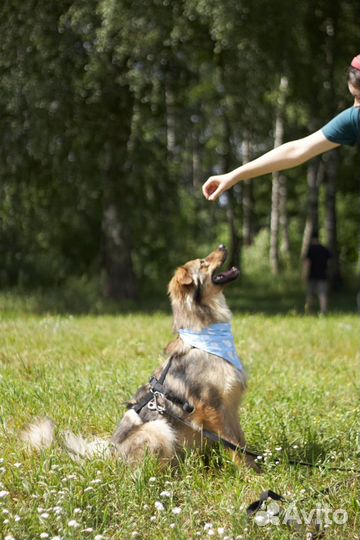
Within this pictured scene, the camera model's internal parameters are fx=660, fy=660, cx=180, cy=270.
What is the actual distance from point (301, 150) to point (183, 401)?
5.78 feet

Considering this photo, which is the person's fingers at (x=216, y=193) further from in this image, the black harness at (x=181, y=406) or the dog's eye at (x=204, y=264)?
the black harness at (x=181, y=406)

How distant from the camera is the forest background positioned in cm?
1346

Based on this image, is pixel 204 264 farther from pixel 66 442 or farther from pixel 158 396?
pixel 66 442

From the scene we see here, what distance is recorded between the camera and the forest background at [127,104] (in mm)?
13461

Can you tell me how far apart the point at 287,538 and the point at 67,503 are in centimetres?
118

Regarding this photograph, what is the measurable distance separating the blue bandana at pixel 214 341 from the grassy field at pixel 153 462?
2.07 ft

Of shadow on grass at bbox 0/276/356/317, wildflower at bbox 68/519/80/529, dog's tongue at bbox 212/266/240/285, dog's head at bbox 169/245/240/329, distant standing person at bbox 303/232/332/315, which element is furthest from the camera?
distant standing person at bbox 303/232/332/315

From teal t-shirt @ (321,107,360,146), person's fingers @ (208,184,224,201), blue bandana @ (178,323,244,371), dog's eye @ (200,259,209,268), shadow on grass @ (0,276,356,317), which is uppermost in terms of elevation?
teal t-shirt @ (321,107,360,146)

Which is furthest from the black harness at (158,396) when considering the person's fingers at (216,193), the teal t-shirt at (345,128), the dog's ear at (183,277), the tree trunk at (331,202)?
the tree trunk at (331,202)

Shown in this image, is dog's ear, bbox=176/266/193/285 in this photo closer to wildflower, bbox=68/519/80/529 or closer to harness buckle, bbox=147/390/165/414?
harness buckle, bbox=147/390/165/414

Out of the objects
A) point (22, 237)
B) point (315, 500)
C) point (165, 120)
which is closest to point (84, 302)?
point (22, 237)

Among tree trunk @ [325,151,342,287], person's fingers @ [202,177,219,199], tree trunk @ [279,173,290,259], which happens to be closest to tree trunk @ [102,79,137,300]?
tree trunk @ [325,151,342,287]

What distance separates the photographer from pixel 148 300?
17.8 metres

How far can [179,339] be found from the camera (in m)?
4.54
